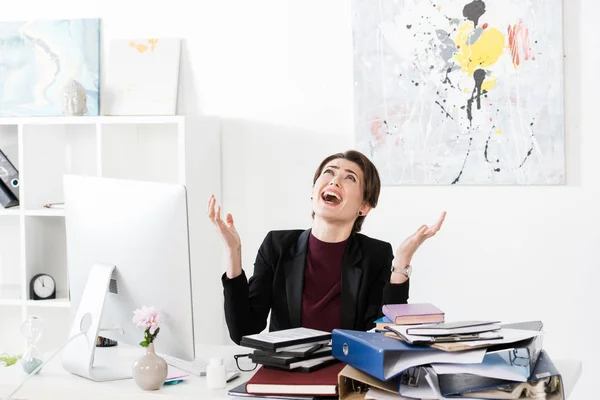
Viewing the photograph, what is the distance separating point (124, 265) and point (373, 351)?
0.73m

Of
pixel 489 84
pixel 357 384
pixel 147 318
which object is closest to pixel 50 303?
pixel 147 318

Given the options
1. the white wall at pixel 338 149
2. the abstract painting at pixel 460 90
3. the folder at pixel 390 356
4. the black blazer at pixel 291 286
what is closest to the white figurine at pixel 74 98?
the white wall at pixel 338 149

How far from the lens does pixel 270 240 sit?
2717 mm

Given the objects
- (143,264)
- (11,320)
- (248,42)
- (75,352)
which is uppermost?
(248,42)

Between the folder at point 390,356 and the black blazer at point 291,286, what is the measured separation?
2.14 feet

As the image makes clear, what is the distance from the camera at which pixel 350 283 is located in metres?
2.61

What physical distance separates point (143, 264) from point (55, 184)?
82.1 inches

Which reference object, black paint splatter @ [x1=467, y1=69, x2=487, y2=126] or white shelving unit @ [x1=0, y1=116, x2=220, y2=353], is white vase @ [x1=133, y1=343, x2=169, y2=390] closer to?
white shelving unit @ [x1=0, y1=116, x2=220, y2=353]

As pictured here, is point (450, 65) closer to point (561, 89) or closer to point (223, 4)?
point (561, 89)

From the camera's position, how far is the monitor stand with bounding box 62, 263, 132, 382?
2.17 m

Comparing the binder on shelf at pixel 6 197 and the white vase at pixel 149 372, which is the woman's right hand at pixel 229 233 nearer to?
the white vase at pixel 149 372

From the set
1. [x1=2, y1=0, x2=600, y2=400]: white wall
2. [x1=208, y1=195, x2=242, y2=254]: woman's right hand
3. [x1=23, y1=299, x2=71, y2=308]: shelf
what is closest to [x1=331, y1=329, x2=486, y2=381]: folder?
[x1=208, y1=195, x2=242, y2=254]: woman's right hand

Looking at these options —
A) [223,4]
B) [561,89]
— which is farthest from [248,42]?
[561,89]

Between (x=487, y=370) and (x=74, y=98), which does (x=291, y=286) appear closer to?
(x=487, y=370)
